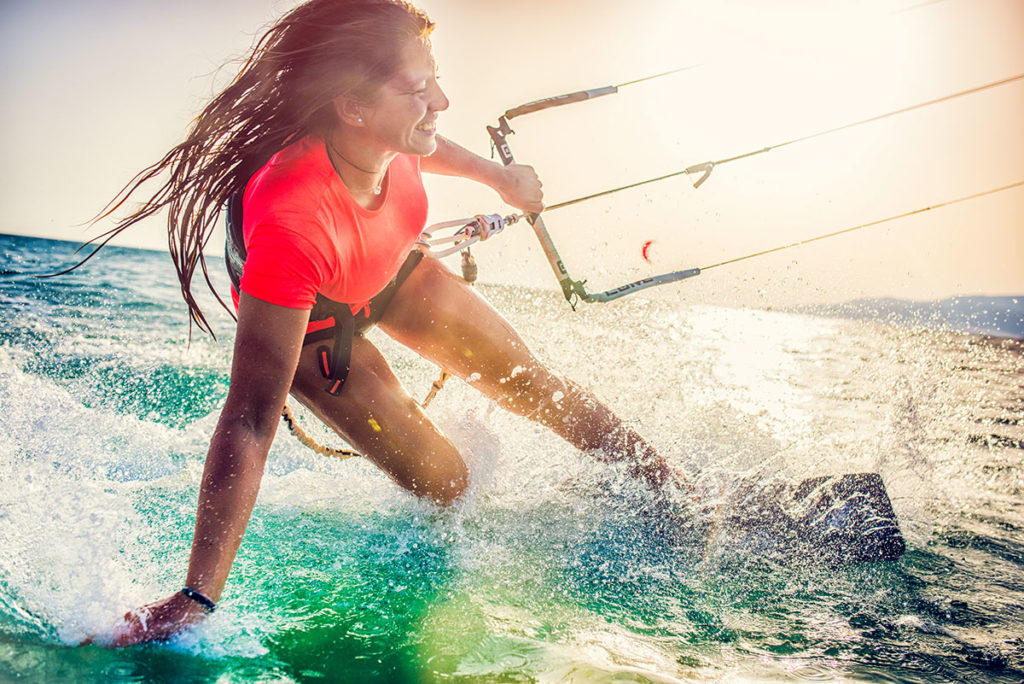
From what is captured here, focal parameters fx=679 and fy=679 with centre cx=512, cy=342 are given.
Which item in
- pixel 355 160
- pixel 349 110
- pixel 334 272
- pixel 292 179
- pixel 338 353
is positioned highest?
pixel 349 110

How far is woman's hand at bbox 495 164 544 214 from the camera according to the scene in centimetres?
299

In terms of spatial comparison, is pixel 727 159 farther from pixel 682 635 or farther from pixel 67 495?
pixel 67 495

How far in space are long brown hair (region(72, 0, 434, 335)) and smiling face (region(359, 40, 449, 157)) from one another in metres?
0.03

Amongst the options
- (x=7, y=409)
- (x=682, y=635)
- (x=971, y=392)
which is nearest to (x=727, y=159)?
(x=682, y=635)

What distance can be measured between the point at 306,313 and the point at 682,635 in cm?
145

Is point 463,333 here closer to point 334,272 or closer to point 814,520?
point 334,272

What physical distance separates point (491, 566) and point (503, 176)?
1.64 metres

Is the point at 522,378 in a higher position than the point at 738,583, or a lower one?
higher

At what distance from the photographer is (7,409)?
2812 millimetres

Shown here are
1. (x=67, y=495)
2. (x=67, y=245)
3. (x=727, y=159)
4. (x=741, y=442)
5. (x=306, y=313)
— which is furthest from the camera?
(x=67, y=245)

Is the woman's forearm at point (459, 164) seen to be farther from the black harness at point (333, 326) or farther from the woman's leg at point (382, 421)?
the woman's leg at point (382, 421)

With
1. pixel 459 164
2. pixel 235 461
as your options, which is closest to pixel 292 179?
Answer: pixel 235 461

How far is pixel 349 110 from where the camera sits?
1.98 metres

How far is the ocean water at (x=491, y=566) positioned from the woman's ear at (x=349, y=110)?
1.44 metres
